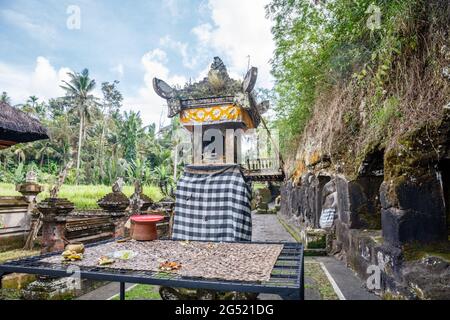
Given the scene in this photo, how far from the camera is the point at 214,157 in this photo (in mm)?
4434

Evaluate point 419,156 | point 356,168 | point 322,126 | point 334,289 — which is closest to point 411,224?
point 419,156

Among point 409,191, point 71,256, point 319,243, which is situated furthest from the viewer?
point 319,243

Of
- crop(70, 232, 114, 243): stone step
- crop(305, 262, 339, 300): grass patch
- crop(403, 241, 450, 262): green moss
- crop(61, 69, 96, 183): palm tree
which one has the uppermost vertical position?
crop(61, 69, 96, 183): palm tree

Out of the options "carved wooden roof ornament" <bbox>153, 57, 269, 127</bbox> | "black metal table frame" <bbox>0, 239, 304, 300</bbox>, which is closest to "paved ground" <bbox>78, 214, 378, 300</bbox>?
"black metal table frame" <bbox>0, 239, 304, 300</bbox>

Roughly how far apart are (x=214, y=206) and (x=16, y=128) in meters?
5.26

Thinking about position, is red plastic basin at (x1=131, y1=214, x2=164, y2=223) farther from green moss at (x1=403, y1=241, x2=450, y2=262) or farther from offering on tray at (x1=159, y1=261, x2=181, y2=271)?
green moss at (x1=403, y1=241, x2=450, y2=262)

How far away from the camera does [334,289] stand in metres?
3.87

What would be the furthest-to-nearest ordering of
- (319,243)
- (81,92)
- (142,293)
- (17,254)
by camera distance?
(81,92) < (17,254) < (319,243) < (142,293)

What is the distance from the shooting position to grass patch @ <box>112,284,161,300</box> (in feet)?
12.2

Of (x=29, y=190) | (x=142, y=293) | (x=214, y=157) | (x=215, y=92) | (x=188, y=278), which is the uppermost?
(x=215, y=92)

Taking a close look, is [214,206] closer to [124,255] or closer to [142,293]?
[142,293]

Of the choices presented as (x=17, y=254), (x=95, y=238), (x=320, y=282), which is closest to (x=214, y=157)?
(x=320, y=282)

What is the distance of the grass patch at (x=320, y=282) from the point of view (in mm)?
3660
